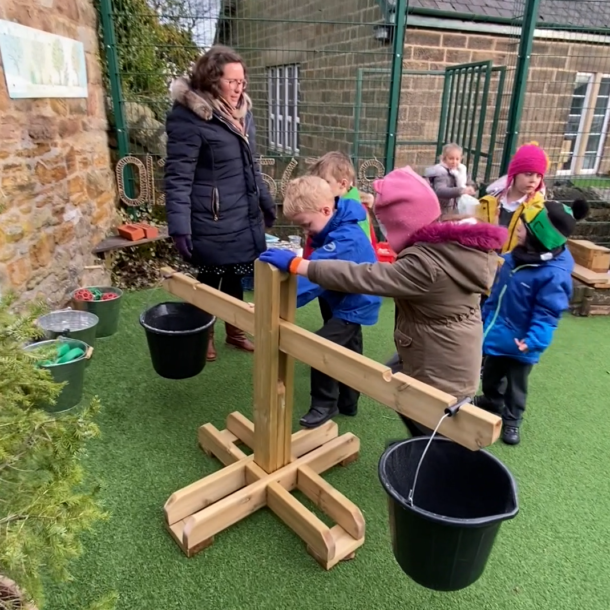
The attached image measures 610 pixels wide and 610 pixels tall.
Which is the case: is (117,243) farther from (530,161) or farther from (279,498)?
(530,161)

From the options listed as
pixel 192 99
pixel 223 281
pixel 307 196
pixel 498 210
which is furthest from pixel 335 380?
→ pixel 498 210

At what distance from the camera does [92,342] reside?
11.7 feet

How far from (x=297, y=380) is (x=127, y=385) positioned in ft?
3.55

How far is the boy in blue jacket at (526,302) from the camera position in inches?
104

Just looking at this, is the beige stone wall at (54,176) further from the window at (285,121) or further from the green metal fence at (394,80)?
the window at (285,121)

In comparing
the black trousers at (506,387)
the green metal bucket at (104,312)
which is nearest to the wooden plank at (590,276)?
the black trousers at (506,387)

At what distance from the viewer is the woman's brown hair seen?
285 centimetres

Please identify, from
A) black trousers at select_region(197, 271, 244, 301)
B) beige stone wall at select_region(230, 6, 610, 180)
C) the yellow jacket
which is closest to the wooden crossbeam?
black trousers at select_region(197, 271, 244, 301)

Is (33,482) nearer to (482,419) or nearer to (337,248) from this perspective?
(482,419)

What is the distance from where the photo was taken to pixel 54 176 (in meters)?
3.77

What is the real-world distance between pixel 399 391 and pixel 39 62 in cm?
330

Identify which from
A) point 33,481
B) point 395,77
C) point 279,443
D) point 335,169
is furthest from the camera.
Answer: point 395,77

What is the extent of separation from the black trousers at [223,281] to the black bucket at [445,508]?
1.97 metres

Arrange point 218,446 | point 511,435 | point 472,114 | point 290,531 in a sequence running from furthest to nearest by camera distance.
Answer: point 472,114
point 511,435
point 218,446
point 290,531
